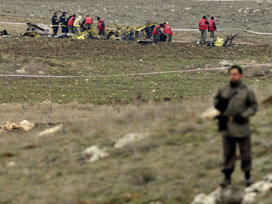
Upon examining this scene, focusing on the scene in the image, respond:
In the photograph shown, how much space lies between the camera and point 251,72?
30547mm

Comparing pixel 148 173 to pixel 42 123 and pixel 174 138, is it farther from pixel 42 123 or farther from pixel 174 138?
pixel 42 123

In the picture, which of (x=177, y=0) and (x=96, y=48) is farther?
(x=177, y=0)

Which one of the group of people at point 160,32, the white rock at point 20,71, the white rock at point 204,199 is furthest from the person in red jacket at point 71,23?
the white rock at point 204,199

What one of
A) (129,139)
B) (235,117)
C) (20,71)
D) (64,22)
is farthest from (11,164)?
(64,22)

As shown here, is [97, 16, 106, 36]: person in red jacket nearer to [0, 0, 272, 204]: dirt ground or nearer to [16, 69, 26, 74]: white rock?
[0, 0, 272, 204]: dirt ground

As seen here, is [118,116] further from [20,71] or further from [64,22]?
[64,22]

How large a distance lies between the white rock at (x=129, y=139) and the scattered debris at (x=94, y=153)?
0.32 m

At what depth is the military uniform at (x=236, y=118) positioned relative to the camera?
934 cm

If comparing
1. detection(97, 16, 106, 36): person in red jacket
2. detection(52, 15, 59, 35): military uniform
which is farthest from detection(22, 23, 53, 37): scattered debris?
detection(97, 16, 106, 36): person in red jacket

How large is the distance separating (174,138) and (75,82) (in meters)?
17.8

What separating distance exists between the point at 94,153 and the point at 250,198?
386 cm

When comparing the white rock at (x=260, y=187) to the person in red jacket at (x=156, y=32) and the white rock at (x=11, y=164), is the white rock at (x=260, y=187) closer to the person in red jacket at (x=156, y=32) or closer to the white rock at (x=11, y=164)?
the white rock at (x=11, y=164)

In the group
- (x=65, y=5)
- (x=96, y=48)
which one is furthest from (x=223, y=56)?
(x=65, y=5)

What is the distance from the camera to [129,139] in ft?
40.8
